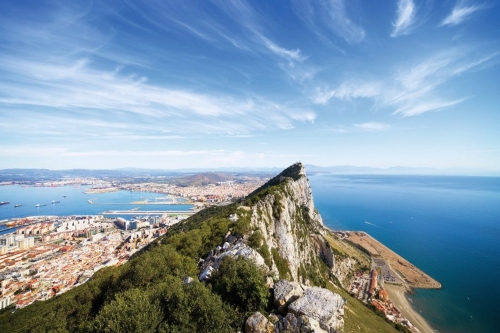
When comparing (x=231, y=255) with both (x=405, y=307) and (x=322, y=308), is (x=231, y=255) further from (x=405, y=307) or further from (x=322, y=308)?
(x=405, y=307)

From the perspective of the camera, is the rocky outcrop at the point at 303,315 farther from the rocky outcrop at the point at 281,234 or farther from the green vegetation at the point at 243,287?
the rocky outcrop at the point at 281,234

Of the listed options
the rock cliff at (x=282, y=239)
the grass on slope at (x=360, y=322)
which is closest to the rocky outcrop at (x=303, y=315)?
the rock cliff at (x=282, y=239)

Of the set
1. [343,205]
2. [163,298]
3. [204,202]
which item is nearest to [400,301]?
[163,298]

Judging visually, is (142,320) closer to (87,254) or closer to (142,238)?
(87,254)

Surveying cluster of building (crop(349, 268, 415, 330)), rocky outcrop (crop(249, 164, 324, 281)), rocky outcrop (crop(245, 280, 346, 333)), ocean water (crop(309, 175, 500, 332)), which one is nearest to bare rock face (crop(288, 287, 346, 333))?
rocky outcrop (crop(245, 280, 346, 333))

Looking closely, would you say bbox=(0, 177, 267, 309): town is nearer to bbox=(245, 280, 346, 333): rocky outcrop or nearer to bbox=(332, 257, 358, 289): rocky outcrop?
bbox=(245, 280, 346, 333): rocky outcrop

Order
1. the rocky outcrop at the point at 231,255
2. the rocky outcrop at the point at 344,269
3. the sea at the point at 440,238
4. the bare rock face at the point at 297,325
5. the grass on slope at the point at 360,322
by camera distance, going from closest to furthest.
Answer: the bare rock face at the point at 297,325, the rocky outcrop at the point at 231,255, the grass on slope at the point at 360,322, the sea at the point at 440,238, the rocky outcrop at the point at 344,269

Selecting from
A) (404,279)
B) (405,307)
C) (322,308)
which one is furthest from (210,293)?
(404,279)
